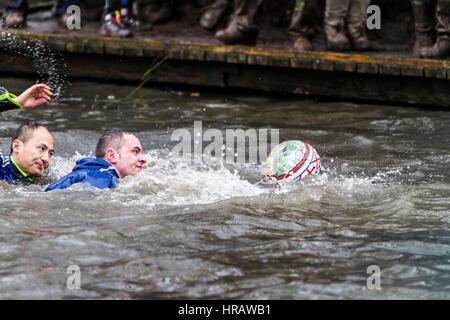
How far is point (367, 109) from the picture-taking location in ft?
36.8

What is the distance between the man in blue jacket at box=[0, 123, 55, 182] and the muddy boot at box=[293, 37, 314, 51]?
15.0ft

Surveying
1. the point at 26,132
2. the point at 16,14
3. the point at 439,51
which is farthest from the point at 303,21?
the point at 26,132

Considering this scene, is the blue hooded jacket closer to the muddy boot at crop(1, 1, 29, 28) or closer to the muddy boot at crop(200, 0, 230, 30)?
the muddy boot at crop(200, 0, 230, 30)

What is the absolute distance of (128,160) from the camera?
8.16 m

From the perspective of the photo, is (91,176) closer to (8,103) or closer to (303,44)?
(8,103)

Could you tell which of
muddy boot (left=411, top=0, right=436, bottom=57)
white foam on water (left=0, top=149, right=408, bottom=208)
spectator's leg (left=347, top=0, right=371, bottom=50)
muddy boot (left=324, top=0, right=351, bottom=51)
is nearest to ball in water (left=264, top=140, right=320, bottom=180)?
white foam on water (left=0, top=149, right=408, bottom=208)

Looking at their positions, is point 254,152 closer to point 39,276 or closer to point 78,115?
point 78,115

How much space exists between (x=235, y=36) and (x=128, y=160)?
455 centimetres

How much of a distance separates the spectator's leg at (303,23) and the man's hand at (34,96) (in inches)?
178

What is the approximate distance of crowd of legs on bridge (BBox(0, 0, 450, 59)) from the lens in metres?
11.5

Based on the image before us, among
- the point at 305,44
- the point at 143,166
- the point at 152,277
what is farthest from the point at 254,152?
the point at 152,277

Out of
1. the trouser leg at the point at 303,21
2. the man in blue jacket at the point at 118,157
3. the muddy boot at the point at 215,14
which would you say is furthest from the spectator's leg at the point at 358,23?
the man in blue jacket at the point at 118,157
